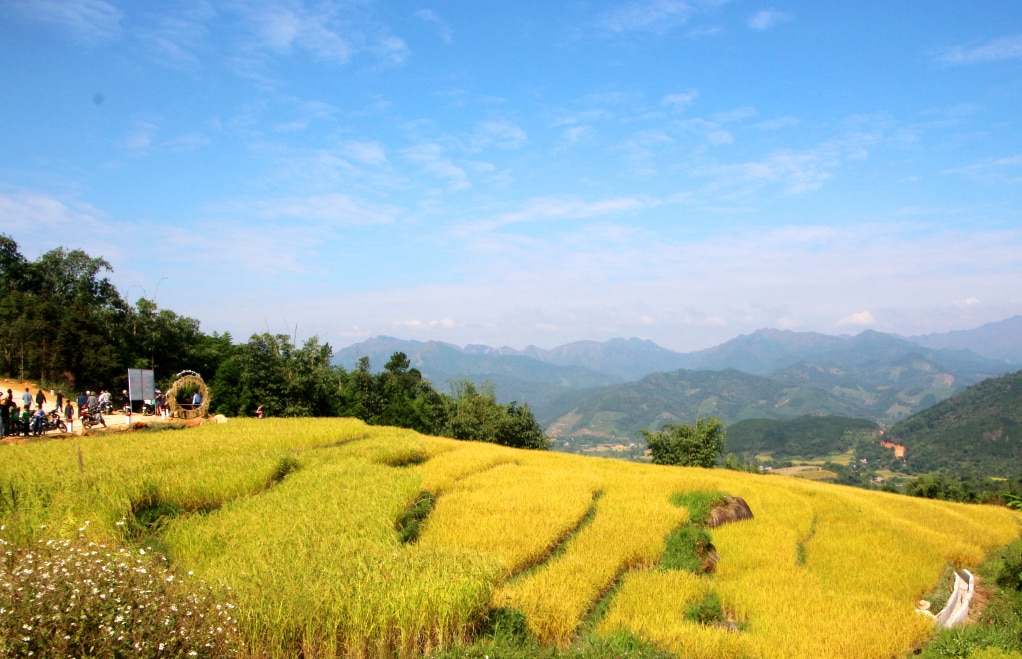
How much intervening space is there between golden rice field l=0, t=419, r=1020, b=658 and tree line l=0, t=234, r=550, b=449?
25762 millimetres

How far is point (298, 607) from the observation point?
22.2 feet

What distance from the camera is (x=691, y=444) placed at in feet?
150

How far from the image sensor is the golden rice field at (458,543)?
7.34m

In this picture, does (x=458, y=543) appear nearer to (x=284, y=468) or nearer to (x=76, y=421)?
(x=284, y=468)

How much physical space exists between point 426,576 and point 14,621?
4221 millimetres

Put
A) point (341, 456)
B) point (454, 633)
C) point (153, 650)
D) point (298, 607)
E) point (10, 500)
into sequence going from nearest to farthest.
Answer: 1. point (153, 650)
2. point (298, 607)
3. point (454, 633)
4. point (10, 500)
5. point (341, 456)

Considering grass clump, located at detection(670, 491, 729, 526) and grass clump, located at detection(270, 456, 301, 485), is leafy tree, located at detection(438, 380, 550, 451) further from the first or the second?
grass clump, located at detection(270, 456, 301, 485)

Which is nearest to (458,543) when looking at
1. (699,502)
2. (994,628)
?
(699,502)

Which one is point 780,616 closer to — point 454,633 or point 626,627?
point 626,627

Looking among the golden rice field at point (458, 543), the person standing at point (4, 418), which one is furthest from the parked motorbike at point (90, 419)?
the golden rice field at point (458, 543)

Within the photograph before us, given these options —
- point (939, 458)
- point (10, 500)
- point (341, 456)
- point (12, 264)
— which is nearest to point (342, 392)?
point (12, 264)

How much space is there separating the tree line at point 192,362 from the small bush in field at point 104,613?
129 ft

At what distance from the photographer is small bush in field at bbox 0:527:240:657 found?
209 inches

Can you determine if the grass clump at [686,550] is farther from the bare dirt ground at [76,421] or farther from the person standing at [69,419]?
the person standing at [69,419]
